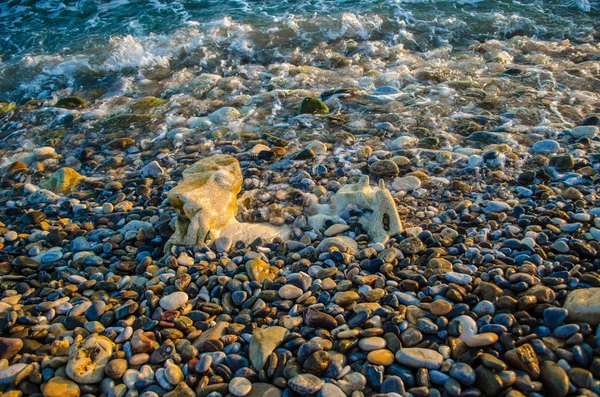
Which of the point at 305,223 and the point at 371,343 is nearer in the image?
the point at 371,343

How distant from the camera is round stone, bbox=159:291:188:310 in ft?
9.70

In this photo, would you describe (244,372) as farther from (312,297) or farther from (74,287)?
(74,287)

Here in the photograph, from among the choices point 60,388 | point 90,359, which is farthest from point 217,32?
point 60,388

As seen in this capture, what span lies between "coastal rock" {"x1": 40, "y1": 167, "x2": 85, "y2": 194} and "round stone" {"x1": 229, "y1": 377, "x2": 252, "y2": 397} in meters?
3.18

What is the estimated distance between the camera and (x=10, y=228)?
4.07 m

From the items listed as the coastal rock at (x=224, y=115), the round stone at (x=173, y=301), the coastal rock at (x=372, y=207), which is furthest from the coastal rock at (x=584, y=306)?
the coastal rock at (x=224, y=115)

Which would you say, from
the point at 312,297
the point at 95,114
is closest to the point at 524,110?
the point at 312,297

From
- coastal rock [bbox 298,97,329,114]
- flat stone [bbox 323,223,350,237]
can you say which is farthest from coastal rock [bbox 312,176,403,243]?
coastal rock [bbox 298,97,329,114]

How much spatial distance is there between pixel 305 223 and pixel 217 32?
21.5 feet

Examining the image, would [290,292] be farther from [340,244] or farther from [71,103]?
[71,103]

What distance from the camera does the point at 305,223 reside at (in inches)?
150

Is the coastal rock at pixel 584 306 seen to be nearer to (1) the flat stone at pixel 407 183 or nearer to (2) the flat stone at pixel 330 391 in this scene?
(2) the flat stone at pixel 330 391

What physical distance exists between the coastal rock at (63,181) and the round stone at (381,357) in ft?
11.8

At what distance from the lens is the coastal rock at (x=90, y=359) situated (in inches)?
97.7
